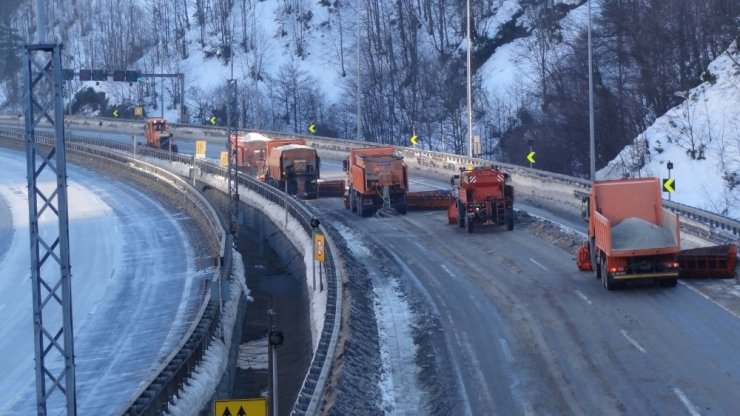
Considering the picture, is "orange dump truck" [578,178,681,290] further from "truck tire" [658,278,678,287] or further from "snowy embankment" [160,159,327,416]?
"snowy embankment" [160,159,327,416]

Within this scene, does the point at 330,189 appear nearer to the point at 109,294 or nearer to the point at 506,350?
the point at 109,294

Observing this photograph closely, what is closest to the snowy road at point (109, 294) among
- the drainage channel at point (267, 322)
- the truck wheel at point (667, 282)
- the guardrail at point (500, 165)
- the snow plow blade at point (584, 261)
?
the drainage channel at point (267, 322)

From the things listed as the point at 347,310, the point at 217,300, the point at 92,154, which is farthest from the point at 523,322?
the point at 92,154

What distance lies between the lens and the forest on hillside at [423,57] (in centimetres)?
6391

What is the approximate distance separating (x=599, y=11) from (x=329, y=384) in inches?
2683

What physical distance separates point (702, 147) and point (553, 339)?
28541 millimetres

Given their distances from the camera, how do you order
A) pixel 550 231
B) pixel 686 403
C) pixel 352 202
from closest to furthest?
pixel 686 403, pixel 550 231, pixel 352 202

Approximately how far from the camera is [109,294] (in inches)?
1455

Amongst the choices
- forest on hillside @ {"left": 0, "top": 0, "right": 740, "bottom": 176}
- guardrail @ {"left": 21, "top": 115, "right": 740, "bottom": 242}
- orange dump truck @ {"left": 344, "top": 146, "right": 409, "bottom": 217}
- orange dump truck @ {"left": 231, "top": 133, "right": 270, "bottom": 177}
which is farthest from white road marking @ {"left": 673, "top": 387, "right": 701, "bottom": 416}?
orange dump truck @ {"left": 231, "top": 133, "right": 270, "bottom": 177}

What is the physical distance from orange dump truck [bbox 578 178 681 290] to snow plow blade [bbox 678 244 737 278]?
4.38 feet

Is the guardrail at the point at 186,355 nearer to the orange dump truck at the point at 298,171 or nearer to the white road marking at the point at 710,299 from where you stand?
the orange dump truck at the point at 298,171

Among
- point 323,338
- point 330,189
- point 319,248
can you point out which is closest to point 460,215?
point 319,248

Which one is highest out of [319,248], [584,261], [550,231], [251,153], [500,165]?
[251,153]

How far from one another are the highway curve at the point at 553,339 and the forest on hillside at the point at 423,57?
1285 centimetres
